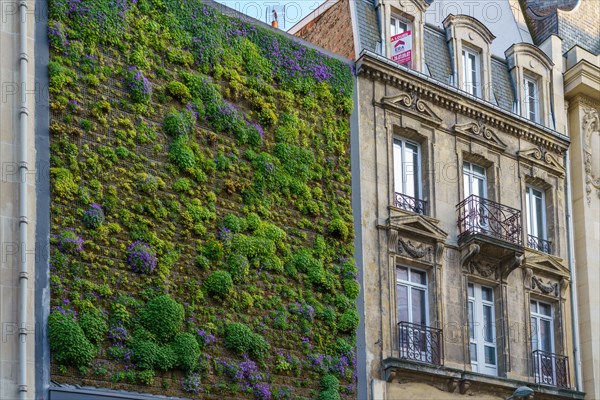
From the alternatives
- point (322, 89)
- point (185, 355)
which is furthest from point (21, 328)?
point (322, 89)

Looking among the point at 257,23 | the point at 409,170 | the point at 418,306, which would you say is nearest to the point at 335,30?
the point at 257,23

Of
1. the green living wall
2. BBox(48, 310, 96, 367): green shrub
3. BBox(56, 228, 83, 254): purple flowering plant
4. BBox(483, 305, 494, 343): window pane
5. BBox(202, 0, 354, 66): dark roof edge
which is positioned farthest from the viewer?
BBox(483, 305, 494, 343): window pane

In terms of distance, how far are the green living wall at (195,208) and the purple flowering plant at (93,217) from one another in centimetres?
3

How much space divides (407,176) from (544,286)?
14.6 ft

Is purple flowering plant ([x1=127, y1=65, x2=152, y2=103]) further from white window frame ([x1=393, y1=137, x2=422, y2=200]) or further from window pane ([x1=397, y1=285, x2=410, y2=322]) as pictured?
window pane ([x1=397, y1=285, x2=410, y2=322])

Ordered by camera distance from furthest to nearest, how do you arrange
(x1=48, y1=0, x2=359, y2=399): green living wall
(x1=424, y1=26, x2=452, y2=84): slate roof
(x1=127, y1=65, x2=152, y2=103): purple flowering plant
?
(x1=424, y1=26, x2=452, y2=84): slate roof, (x1=127, y1=65, x2=152, y2=103): purple flowering plant, (x1=48, y1=0, x2=359, y2=399): green living wall

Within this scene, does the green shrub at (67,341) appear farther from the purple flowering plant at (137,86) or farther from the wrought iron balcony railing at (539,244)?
the wrought iron balcony railing at (539,244)

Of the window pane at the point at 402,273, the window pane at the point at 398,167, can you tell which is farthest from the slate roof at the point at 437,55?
the window pane at the point at 402,273

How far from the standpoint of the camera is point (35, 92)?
22.7 meters

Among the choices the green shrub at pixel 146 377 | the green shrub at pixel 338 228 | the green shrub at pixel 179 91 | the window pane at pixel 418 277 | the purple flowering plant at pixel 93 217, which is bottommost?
the green shrub at pixel 146 377

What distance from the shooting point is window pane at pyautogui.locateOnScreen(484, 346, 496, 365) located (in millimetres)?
28328

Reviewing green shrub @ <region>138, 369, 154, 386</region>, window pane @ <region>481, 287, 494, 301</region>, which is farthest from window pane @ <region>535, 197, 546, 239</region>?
green shrub @ <region>138, 369, 154, 386</region>

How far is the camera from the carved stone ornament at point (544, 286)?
97.5 feet

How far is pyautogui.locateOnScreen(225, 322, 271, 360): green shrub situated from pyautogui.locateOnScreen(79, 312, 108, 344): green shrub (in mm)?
2712
